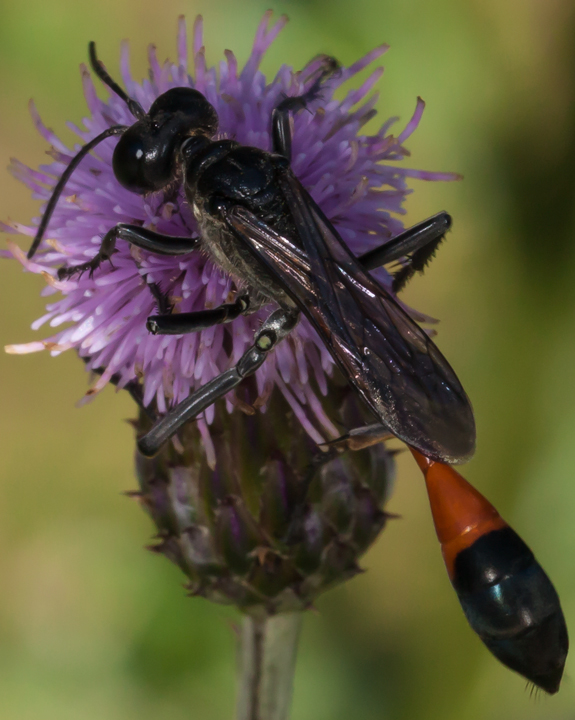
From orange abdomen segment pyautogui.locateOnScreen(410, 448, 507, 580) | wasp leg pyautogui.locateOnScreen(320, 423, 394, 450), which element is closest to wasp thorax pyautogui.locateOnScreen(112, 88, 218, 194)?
wasp leg pyautogui.locateOnScreen(320, 423, 394, 450)

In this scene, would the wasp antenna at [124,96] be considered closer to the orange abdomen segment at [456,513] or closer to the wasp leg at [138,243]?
the wasp leg at [138,243]

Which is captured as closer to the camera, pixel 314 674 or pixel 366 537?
pixel 366 537

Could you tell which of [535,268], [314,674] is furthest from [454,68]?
[314,674]

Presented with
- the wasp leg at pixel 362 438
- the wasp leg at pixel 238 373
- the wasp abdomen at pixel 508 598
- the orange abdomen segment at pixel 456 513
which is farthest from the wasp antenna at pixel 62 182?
the wasp abdomen at pixel 508 598

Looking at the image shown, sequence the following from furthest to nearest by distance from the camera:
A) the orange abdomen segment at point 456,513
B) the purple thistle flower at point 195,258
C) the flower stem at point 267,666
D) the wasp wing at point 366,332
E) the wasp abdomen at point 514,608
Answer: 1. the flower stem at point 267,666
2. the purple thistle flower at point 195,258
3. the orange abdomen segment at point 456,513
4. the wasp abdomen at point 514,608
5. the wasp wing at point 366,332

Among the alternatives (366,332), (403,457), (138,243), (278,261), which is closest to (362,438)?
(366,332)

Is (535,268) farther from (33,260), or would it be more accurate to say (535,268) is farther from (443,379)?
(33,260)
